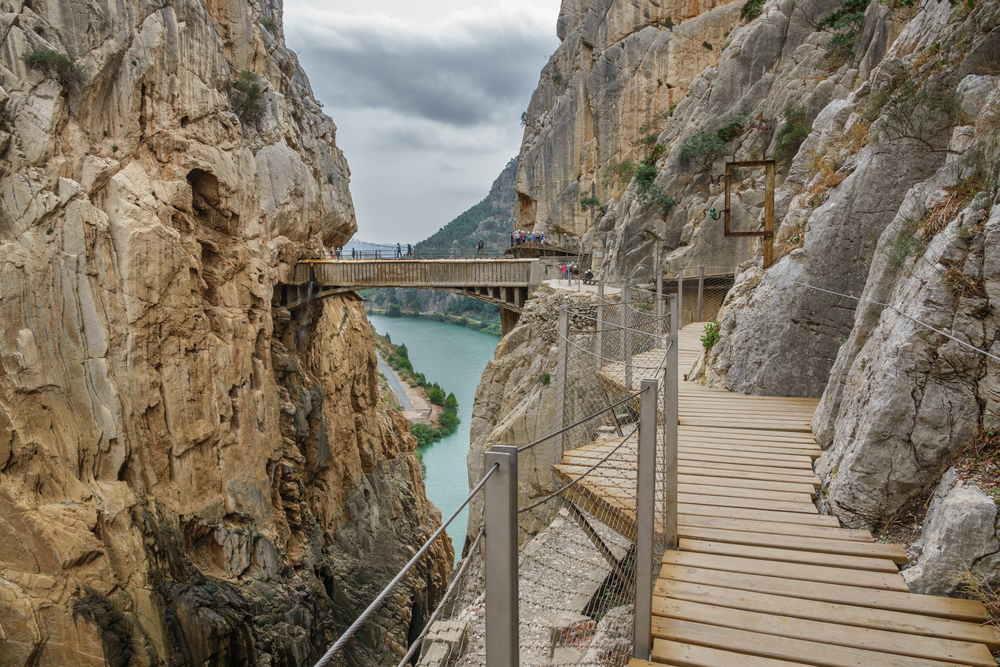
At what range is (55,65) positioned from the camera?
1156 cm

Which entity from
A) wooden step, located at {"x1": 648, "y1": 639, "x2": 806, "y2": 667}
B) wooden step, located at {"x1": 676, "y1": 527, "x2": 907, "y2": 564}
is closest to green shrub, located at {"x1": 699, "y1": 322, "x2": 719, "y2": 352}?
wooden step, located at {"x1": 676, "y1": 527, "x2": 907, "y2": 564}

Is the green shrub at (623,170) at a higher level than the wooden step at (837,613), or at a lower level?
higher

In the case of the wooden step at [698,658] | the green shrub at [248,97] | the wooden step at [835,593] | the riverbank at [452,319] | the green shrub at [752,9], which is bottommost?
the riverbank at [452,319]

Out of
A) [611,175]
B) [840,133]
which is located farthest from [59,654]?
[611,175]

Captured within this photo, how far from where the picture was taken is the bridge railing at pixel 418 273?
1664 cm

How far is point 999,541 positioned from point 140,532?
13.3 meters

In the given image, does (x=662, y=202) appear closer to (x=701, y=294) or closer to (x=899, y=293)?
(x=701, y=294)

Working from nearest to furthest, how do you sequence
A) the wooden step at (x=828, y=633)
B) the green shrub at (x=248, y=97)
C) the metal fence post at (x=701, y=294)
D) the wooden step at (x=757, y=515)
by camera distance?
the wooden step at (x=828, y=633) < the wooden step at (x=757, y=515) < the green shrub at (x=248, y=97) < the metal fence post at (x=701, y=294)

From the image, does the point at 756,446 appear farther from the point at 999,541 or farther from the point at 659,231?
the point at 659,231

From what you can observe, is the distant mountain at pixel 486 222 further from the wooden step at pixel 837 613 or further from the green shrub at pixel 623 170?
→ the wooden step at pixel 837 613

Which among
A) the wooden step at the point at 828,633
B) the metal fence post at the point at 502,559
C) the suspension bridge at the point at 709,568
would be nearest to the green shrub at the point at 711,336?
the suspension bridge at the point at 709,568

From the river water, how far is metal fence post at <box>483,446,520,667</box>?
21.3m

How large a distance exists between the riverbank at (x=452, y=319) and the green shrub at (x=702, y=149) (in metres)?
67.0

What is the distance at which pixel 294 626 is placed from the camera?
46.5ft
